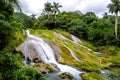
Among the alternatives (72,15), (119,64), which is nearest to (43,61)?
(119,64)

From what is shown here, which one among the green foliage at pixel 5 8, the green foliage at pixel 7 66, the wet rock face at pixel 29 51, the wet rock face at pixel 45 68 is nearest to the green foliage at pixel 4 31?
the green foliage at pixel 5 8

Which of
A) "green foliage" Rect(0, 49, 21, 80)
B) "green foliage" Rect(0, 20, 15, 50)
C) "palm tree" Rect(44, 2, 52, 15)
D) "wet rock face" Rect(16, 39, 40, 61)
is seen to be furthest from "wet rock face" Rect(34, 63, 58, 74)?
"palm tree" Rect(44, 2, 52, 15)

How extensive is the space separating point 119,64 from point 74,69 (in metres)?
12.1

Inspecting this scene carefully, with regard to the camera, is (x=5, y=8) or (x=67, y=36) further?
(x=67, y=36)

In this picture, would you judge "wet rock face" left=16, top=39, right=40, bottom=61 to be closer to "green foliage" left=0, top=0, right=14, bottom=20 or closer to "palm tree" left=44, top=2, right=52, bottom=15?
"green foliage" left=0, top=0, right=14, bottom=20

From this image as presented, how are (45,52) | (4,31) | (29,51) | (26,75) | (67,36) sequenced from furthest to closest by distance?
(67,36) → (45,52) → (29,51) → (4,31) → (26,75)

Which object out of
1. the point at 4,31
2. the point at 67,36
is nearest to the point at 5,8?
the point at 4,31

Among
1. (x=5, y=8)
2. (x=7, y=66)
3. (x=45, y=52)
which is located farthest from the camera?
(x=45, y=52)

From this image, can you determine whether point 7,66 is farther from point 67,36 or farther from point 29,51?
point 67,36

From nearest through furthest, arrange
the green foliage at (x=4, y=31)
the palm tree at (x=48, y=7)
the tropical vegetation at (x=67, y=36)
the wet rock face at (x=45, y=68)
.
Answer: the tropical vegetation at (x=67, y=36) < the green foliage at (x=4, y=31) < the wet rock face at (x=45, y=68) < the palm tree at (x=48, y=7)

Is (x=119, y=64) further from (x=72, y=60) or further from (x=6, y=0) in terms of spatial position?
(x=6, y=0)

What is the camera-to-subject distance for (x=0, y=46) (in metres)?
20.5

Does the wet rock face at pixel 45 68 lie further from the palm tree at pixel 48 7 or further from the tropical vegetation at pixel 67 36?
the palm tree at pixel 48 7

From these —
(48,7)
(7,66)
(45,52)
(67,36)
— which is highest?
(48,7)
